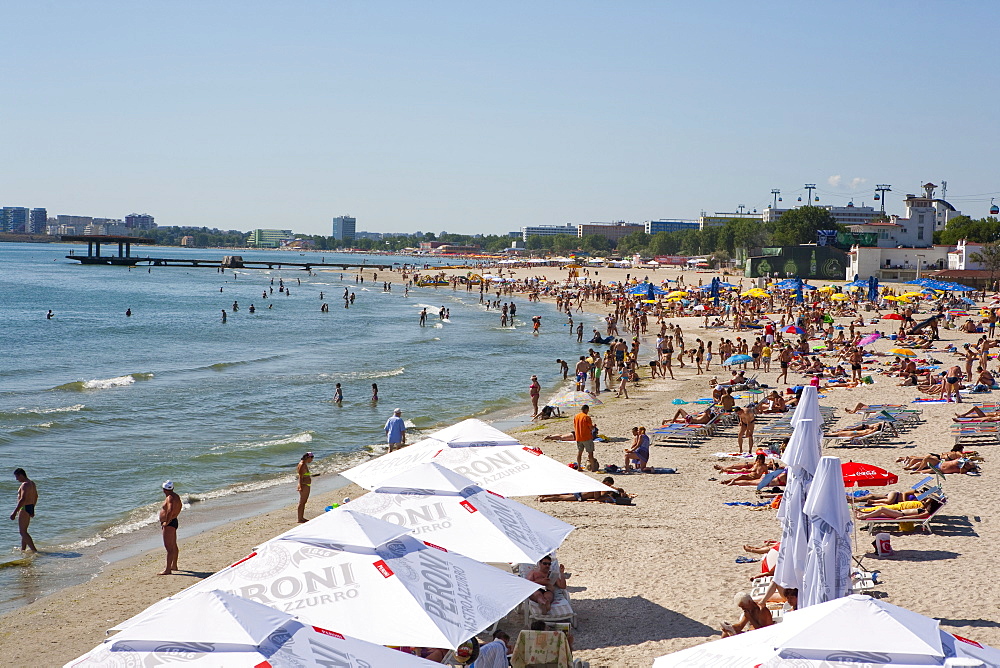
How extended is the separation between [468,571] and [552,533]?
198 cm

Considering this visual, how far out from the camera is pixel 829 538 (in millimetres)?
7898

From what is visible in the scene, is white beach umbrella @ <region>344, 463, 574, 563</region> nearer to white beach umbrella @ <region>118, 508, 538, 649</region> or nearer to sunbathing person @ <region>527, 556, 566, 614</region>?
sunbathing person @ <region>527, 556, 566, 614</region>

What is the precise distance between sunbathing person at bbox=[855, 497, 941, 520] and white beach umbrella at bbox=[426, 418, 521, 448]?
4.97 meters

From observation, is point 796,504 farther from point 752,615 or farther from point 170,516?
point 170,516

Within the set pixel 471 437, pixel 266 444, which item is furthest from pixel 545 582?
pixel 266 444

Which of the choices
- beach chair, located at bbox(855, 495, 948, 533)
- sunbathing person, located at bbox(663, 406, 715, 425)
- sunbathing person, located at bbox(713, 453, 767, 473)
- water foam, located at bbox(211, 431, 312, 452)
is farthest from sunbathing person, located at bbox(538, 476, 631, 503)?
water foam, located at bbox(211, 431, 312, 452)

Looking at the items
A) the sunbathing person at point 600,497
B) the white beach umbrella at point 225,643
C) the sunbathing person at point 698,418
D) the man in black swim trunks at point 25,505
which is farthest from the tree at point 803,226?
the white beach umbrella at point 225,643

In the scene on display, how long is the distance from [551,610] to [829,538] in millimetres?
3033

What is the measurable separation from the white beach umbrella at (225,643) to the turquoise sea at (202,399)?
8.13 m

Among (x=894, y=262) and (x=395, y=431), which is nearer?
(x=395, y=431)

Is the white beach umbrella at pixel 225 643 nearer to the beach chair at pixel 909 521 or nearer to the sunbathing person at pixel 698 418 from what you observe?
the beach chair at pixel 909 521

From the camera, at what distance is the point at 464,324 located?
57.3 m

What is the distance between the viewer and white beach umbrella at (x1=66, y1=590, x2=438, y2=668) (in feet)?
16.7

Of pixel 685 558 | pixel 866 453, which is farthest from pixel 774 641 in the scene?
pixel 866 453
